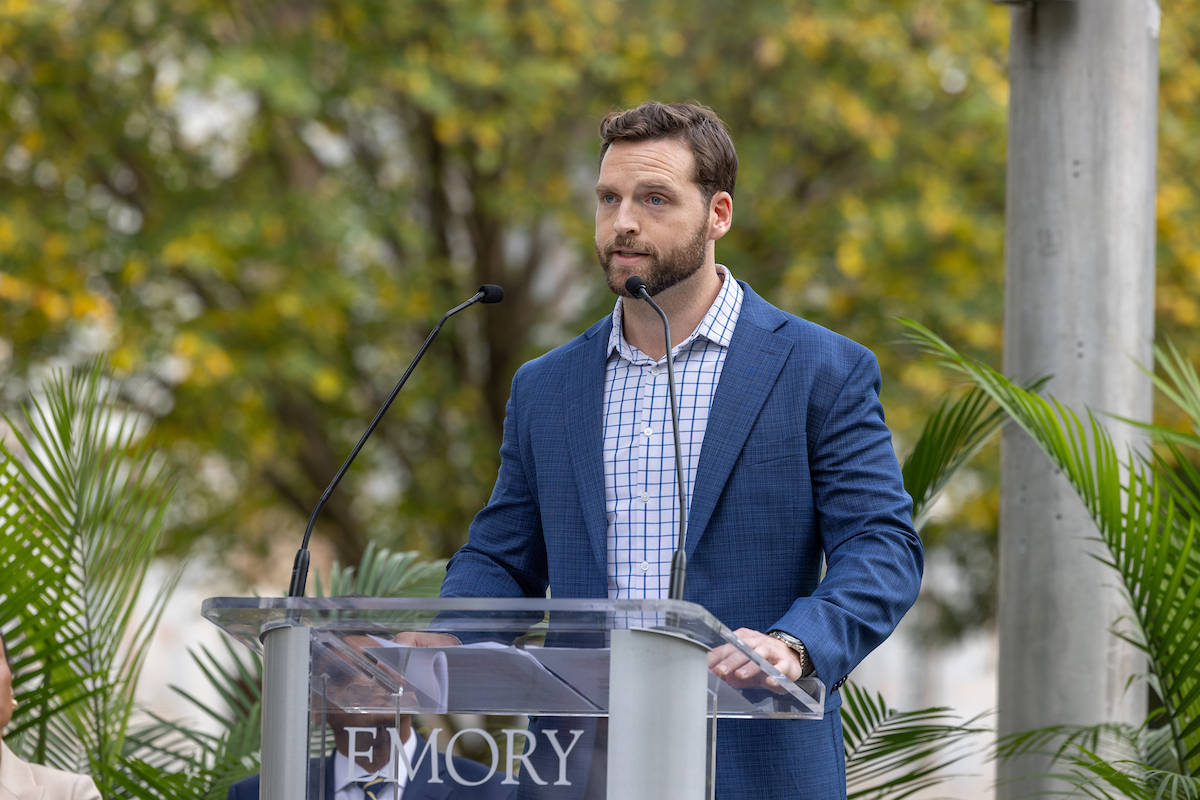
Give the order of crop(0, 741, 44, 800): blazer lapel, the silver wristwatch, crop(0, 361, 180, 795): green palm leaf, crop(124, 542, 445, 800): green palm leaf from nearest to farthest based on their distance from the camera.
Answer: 1. the silver wristwatch
2. crop(0, 741, 44, 800): blazer lapel
3. crop(124, 542, 445, 800): green palm leaf
4. crop(0, 361, 180, 795): green palm leaf

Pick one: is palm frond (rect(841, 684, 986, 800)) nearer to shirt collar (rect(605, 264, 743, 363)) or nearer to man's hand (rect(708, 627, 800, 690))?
Answer: shirt collar (rect(605, 264, 743, 363))

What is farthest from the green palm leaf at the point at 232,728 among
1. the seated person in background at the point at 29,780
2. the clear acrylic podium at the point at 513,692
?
the clear acrylic podium at the point at 513,692

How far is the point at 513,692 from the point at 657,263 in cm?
72

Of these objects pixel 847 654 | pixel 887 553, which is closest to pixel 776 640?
pixel 847 654


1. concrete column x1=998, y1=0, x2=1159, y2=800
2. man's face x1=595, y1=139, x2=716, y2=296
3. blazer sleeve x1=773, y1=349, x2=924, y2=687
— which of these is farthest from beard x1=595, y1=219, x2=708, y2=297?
concrete column x1=998, y1=0, x2=1159, y2=800

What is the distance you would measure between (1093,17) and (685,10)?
4.54 m

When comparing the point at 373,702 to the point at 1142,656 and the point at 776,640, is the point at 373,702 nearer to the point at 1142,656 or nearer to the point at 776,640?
the point at 776,640

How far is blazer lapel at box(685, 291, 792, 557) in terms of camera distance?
6.52ft

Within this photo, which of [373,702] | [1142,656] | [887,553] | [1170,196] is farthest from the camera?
[1170,196]

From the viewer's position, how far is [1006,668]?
3.49 meters

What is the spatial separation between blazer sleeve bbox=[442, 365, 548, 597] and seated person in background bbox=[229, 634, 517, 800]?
536 millimetres

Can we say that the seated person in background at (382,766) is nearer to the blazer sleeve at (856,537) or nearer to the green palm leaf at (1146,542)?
the blazer sleeve at (856,537)

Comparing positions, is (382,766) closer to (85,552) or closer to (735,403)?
(735,403)

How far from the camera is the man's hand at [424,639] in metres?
1.60
